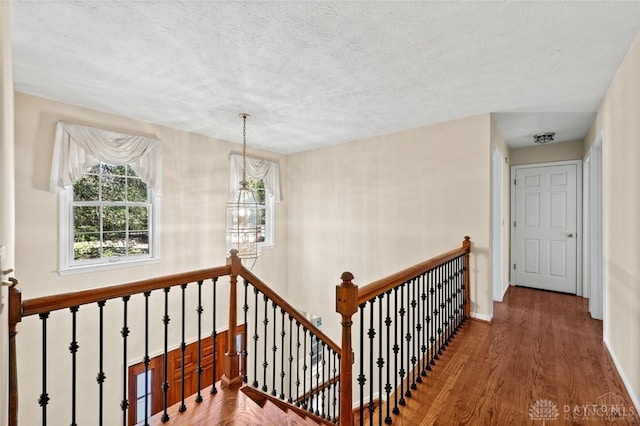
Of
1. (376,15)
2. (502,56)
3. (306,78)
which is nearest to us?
(376,15)

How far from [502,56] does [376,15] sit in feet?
3.55

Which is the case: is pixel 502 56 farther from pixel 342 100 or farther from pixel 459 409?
pixel 459 409

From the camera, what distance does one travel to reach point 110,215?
343cm

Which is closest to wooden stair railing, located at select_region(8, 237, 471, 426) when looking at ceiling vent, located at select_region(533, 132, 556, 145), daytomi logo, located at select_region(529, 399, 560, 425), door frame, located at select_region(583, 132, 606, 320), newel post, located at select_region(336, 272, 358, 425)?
newel post, located at select_region(336, 272, 358, 425)

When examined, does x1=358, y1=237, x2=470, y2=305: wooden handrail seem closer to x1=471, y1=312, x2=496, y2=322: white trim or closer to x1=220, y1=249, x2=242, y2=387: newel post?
x1=220, y1=249, x2=242, y2=387: newel post

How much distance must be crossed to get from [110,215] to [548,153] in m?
6.19

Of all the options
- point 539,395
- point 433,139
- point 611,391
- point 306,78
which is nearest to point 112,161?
point 306,78

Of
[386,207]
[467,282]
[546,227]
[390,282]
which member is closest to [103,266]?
[390,282]

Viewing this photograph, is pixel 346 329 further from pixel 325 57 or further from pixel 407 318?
pixel 325 57

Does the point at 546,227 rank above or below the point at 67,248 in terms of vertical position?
above

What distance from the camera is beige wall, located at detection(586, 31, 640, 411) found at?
1.88 m

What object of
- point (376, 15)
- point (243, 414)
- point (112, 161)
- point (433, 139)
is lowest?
point (243, 414)

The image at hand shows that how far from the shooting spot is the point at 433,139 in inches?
146

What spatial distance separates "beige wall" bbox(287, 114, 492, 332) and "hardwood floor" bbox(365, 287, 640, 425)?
59 centimetres
